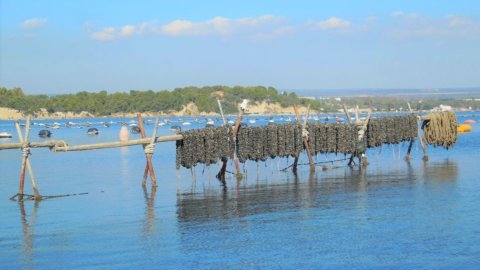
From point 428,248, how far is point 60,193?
47.2 feet

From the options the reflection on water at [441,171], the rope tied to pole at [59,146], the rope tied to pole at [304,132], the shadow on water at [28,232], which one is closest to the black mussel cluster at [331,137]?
the rope tied to pole at [304,132]

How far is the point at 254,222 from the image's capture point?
18.8m

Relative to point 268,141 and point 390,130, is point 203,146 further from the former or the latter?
point 390,130

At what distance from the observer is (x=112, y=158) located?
46719 millimetres

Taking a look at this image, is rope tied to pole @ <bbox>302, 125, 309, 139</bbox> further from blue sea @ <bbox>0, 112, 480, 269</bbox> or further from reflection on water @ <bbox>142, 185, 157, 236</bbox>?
reflection on water @ <bbox>142, 185, 157, 236</bbox>

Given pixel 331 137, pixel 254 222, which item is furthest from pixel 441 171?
pixel 254 222

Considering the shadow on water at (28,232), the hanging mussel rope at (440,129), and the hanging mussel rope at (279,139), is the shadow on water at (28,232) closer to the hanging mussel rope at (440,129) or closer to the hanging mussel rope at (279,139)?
the hanging mussel rope at (279,139)

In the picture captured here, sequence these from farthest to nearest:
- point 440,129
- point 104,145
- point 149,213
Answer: point 440,129
point 104,145
point 149,213

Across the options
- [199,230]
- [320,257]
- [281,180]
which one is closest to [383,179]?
[281,180]

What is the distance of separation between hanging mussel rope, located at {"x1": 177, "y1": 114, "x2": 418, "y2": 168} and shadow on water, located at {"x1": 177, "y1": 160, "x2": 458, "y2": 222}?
1093 millimetres

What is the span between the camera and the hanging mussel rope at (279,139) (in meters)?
26.0

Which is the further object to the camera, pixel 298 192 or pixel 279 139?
pixel 279 139

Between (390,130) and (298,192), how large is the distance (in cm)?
1124

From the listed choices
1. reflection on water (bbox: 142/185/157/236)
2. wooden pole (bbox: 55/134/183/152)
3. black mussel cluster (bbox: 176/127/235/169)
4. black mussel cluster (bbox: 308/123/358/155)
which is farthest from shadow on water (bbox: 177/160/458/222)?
wooden pole (bbox: 55/134/183/152)
